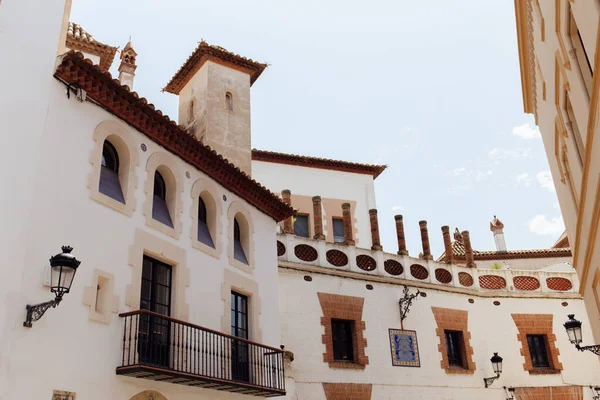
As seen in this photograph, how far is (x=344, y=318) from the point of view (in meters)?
16.7

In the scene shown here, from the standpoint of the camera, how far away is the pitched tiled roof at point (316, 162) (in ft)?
72.4

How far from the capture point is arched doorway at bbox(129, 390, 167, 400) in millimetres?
9203

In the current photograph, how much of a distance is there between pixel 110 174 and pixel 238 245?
3893 mm

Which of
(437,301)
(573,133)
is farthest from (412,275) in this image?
(573,133)

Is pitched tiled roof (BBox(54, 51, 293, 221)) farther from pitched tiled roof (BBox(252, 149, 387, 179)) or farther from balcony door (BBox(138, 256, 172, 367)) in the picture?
pitched tiled roof (BBox(252, 149, 387, 179))

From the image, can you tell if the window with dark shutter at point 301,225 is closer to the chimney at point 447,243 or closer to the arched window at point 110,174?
the chimney at point 447,243

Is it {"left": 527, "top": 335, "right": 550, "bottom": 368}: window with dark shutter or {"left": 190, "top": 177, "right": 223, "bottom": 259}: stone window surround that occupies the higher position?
{"left": 190, "top": 177, "right": 223, "bottom": 259}: stone window surround

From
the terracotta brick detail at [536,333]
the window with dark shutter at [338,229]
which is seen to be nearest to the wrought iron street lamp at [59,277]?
the window with dark shutter at [338,229]

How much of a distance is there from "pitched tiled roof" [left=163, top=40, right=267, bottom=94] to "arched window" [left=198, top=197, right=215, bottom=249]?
6.42 metres

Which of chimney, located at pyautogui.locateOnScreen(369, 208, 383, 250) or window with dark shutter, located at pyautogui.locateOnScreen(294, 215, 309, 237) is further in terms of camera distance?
window with dark shutter, located at pyautogui.locateOnScreen(294, 215, 309, 237)

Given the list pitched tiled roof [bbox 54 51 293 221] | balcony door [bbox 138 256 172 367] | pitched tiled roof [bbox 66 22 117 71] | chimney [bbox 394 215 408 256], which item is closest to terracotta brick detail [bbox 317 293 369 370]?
chimney [bbox 394 215 408 256]

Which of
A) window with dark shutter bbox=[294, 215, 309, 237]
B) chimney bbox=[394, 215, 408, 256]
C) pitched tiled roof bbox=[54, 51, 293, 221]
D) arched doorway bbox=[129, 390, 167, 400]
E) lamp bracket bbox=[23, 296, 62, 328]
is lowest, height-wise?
arched doorway bbox=[129, 390, 167, 400]

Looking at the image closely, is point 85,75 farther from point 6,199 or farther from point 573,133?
point 573,133

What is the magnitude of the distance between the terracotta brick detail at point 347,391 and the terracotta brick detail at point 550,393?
5.50 m
